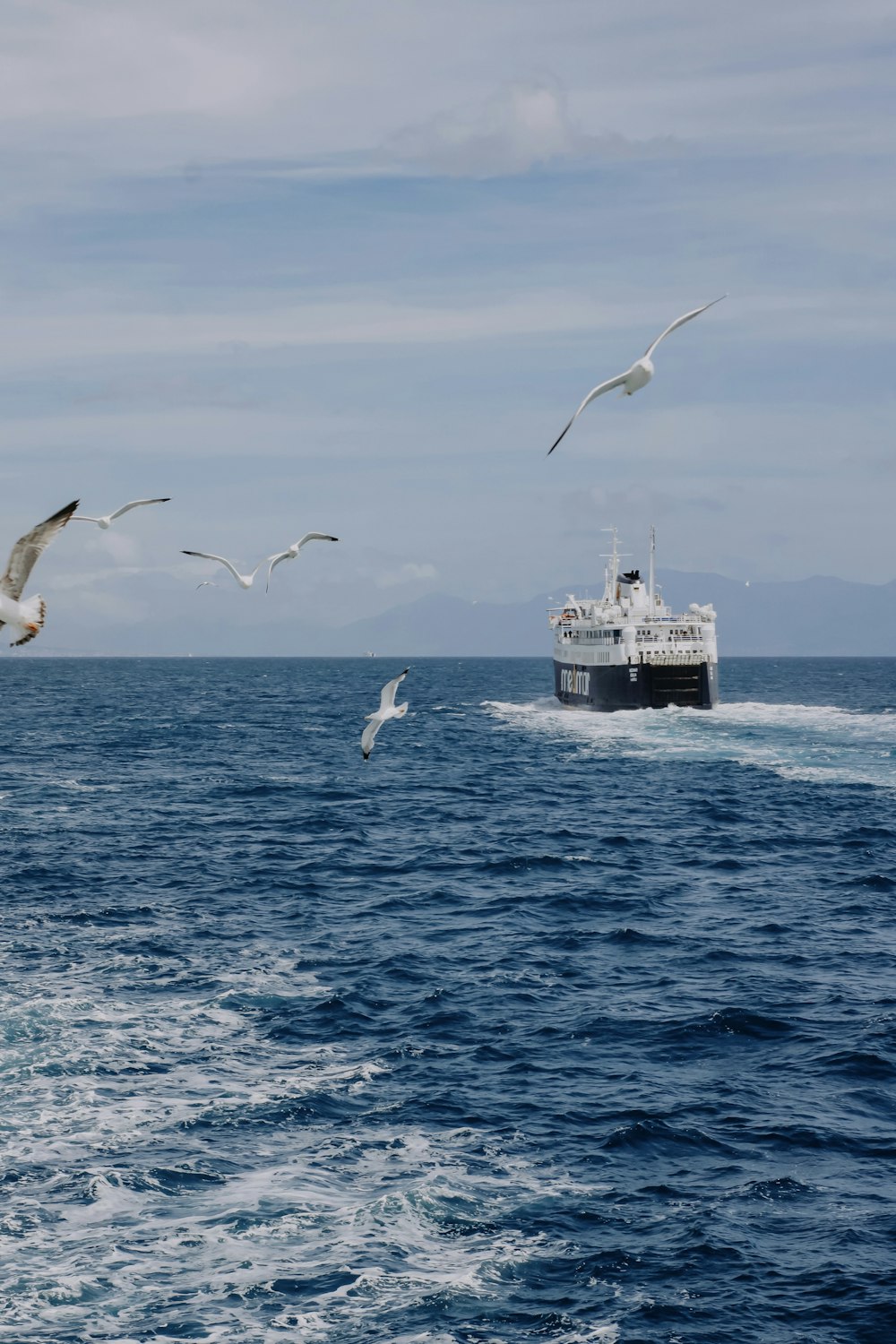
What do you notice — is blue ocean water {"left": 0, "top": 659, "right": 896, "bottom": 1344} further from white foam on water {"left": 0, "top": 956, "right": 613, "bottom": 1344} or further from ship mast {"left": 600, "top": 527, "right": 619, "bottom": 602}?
ship mast {"left": 600, "top": 527, "right": 619, "bottom": 602}

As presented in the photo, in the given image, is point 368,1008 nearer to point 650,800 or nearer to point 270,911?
point 270,911

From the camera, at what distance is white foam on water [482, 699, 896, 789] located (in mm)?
84312

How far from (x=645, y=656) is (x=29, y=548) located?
103754 millimetres

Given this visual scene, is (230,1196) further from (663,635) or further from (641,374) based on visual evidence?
(663,635)

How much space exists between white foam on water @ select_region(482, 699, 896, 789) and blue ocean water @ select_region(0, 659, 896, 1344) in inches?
910

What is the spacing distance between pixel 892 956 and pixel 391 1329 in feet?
76.2

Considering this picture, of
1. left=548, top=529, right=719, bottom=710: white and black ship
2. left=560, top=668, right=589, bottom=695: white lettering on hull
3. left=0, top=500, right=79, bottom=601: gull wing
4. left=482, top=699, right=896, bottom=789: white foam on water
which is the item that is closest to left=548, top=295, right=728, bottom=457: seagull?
left=0, top=500, right=79, bottom=601: gull wing

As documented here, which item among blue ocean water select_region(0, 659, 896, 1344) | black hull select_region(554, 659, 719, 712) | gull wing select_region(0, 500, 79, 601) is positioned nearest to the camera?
gull wing select_region(0, 500, 79, 601)

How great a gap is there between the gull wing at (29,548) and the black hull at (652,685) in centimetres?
10183

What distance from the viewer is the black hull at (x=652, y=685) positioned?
11475 centimetres

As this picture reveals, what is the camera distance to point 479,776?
267 feet

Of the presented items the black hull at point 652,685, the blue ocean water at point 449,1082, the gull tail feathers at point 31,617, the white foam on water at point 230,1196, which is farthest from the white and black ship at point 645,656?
the gull tail feathers at point 31,617

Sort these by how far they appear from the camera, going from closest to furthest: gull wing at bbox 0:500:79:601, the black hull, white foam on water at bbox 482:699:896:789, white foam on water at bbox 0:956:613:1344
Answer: gull wing at bbox 0:500:79:601 < white foam on water at bbox 0:956:613:1344 < white foam on water at bbox 482:699:896:789 < the black hull

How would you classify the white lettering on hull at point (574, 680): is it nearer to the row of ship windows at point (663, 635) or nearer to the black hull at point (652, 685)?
the black hull at point (652, 685)
